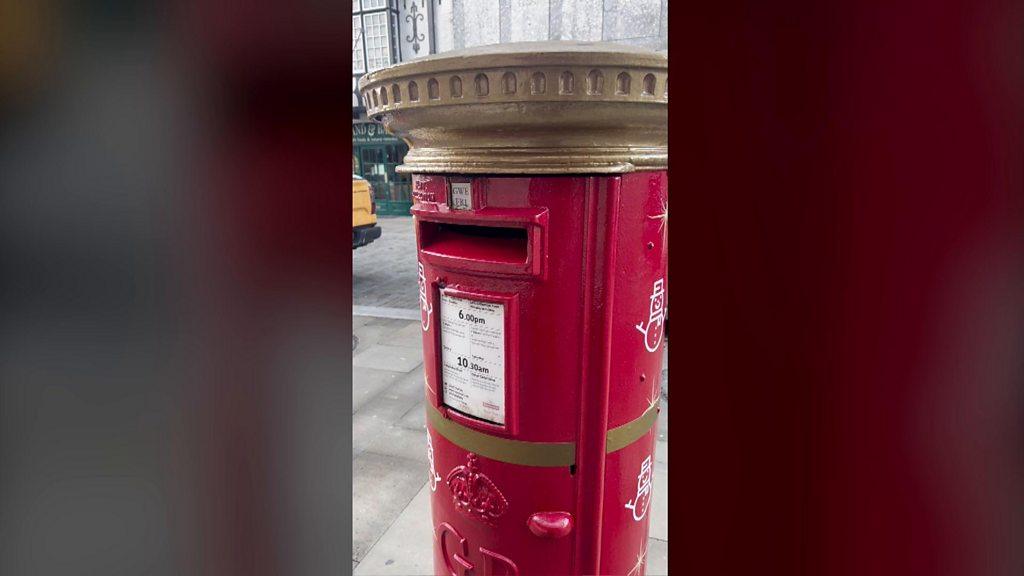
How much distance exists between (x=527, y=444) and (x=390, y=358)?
158 inches

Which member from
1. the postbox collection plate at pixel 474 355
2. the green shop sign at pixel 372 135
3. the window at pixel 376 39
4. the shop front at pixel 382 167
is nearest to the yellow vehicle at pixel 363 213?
the postbox collection plate at pixel 474 355

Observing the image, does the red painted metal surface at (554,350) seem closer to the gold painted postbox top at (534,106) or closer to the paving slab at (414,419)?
the gold painted postbox top at (534,106)

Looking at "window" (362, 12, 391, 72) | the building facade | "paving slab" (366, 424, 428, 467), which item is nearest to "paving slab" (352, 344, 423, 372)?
"paving slab" (366, 424, 428, 467)

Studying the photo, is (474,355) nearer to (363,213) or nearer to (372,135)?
(363,213)

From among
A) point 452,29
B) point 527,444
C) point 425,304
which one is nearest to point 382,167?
point 452,29

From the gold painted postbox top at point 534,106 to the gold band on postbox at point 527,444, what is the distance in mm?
703

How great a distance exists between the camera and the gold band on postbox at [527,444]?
1702 millimetres

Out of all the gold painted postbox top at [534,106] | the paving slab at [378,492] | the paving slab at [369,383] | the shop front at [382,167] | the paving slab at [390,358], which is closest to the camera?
the gold painted postbox top at [534,106]
